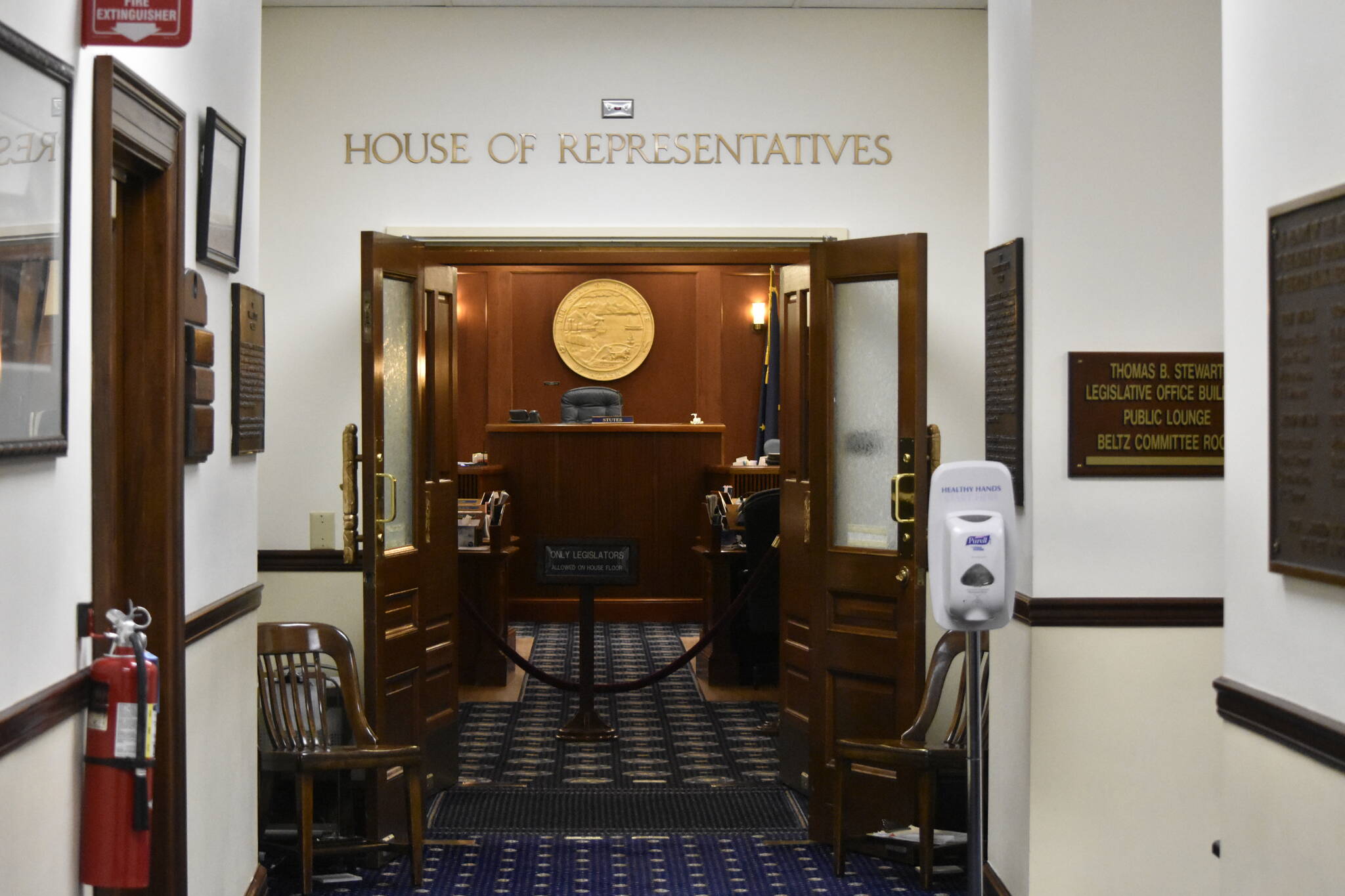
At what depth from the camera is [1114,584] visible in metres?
3.84

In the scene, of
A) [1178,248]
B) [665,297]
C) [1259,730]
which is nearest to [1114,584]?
[1178,248]


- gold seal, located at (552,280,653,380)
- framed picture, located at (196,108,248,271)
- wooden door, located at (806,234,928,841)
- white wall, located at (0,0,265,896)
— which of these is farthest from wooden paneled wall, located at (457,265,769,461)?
white wall, located at (0,0,265,896)

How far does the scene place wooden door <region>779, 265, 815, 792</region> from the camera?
5.70 metres

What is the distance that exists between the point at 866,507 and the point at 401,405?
6.53 feet

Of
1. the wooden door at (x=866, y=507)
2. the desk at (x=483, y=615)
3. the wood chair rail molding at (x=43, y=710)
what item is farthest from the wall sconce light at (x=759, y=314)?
→ the wood chair rail molding at (x=43, y=710)

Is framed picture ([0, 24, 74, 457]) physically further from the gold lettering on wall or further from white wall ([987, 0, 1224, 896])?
the gold lettering on wall

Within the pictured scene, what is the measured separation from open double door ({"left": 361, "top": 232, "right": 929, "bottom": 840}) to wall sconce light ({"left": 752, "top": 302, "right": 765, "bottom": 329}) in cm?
644

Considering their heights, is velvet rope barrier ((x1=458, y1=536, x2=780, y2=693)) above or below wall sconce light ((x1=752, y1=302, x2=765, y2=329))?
below

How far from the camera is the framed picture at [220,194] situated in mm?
3498

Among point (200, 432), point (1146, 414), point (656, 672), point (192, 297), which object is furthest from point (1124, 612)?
point (656, 672)

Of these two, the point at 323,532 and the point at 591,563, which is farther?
the point at 591,563

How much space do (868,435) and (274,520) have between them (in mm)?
2526

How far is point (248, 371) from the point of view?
3.97m

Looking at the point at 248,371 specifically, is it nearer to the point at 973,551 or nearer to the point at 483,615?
the point at 973,551
